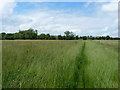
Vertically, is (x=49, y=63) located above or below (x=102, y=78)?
above

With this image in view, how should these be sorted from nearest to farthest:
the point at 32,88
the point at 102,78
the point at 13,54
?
the point at 32,88 → the point at 102,78 → the point at 13,54

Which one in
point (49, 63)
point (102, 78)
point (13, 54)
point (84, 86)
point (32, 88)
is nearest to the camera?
point (32, 88)

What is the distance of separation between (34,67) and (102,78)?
84.6 inches

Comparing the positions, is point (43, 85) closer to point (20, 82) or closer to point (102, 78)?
point (20, 82)

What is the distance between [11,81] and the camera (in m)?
4.40

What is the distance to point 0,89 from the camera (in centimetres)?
440

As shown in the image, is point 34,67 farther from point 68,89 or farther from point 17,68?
point 68,89

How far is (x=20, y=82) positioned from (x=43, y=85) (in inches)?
23.6

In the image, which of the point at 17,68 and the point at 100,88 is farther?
the point at 17,68

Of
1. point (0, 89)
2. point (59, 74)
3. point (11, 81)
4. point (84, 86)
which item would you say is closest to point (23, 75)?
point (11, 81)

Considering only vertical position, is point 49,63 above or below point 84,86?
above

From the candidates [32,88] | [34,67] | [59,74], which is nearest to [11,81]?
[32,88]

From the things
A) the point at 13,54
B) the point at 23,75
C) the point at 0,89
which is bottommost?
the point at 0,89

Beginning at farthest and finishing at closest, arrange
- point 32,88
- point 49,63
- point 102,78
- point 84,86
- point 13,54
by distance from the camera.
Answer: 1. point 13,54
2. point 49,63
3. point 102,78
4. point 84,86
5. point 32,88
